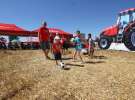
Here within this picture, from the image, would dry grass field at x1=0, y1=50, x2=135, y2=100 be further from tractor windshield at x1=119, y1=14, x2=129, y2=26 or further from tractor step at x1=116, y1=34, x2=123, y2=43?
tractor windshield at x1=119, y1=14, x2=129, y2=26

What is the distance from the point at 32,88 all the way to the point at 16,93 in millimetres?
540

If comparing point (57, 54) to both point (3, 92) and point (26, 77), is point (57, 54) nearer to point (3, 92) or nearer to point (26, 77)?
point (26, 77)

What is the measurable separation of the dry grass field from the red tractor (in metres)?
7.89

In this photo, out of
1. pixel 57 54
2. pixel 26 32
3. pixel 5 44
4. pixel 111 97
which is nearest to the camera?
pixel 111 97

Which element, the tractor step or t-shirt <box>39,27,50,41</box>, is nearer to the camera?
t-shirt <box>39,27,50,41</box>

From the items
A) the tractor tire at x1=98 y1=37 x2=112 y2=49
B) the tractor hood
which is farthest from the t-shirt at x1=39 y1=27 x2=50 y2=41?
the tractor tire at x1=98 y1=37 x2=112 y2=49

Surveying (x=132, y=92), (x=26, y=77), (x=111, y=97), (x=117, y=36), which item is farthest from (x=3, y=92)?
(x=117, y=36)

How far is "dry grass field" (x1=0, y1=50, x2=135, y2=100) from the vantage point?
8508 millimetres

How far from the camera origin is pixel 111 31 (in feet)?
76.4

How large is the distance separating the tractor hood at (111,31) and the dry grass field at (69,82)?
10.4 meters

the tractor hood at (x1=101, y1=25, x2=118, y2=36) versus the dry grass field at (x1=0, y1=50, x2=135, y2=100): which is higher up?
the tractor hood at (x1=101, y1=25, x2=118, y2=36)

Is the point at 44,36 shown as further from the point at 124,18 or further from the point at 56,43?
the point at 124,18

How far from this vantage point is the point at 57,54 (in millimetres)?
12383

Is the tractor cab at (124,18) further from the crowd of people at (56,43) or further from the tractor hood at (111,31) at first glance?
the crowd of people at (56,43)
